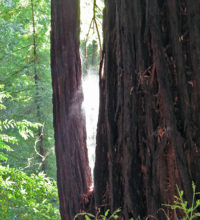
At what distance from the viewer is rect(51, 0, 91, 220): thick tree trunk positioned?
2.97m

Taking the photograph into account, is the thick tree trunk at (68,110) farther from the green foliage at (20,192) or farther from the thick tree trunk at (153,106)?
the green foliage at (20,192)

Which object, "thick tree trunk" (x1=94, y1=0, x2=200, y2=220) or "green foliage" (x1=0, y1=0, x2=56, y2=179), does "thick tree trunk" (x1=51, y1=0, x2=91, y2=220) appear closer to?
"thick tree trunk" (x1=94, y1=0, x2=200, y2=220)

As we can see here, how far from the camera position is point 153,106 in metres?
1.79

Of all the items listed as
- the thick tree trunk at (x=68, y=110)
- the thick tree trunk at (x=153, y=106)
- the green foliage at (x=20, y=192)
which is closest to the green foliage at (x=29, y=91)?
the green foliage at (x=20, y=192)

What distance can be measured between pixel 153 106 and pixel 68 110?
4.57ft

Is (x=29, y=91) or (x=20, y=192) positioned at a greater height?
(x=29, y=91)

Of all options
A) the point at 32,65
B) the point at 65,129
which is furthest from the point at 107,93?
the point at 32,65

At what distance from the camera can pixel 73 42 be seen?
3184mm

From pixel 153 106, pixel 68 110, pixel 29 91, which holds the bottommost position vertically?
pixel 29 91

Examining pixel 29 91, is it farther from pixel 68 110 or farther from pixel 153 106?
pixel 153 106

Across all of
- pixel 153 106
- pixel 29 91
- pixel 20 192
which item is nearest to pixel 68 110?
pixel 153 106

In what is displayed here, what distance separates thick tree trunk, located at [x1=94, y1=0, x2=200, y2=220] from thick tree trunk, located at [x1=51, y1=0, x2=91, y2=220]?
3.03 ft

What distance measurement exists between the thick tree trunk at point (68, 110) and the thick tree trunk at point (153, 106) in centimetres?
92

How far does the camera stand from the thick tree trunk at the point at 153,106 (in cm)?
166
